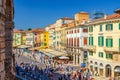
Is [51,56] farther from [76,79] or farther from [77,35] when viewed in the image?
[76,79]

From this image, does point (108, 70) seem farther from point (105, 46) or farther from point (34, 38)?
point (34, 38)

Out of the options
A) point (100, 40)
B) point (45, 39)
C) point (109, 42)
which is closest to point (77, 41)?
point (100, 40)

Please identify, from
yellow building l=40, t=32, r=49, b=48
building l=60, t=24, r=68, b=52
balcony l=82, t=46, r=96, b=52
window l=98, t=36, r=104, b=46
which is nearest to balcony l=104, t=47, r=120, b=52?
window l=98, t=36, r=104, b=46

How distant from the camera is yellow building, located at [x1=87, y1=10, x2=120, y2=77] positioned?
29719 mm

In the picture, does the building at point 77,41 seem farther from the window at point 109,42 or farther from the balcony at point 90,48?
the window at point 109,42

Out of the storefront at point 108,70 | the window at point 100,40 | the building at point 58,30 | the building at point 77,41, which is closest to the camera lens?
the storefront at point 108,70

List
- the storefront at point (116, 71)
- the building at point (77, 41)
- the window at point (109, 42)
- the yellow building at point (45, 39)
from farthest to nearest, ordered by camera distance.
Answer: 1. the yellow building at point (45, 39)
2. the building at point (77, 41)
3. the window at point (109, 42)
4. the storefront at point (116, 71)

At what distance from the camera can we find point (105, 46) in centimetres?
3222

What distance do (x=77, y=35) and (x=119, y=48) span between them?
16.4 meters

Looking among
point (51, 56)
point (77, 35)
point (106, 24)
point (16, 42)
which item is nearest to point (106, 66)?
point (106, 24)

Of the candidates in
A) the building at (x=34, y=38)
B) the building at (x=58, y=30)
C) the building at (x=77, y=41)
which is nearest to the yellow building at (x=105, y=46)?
the building at (x=77, y=41)

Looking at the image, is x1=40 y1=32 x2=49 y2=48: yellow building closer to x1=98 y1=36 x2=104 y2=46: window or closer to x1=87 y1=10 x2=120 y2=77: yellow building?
x1=87 y1=10 x2=120 y2=77: yellow building

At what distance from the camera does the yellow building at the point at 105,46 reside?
97.5ft

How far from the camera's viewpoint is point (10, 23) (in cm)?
1186
